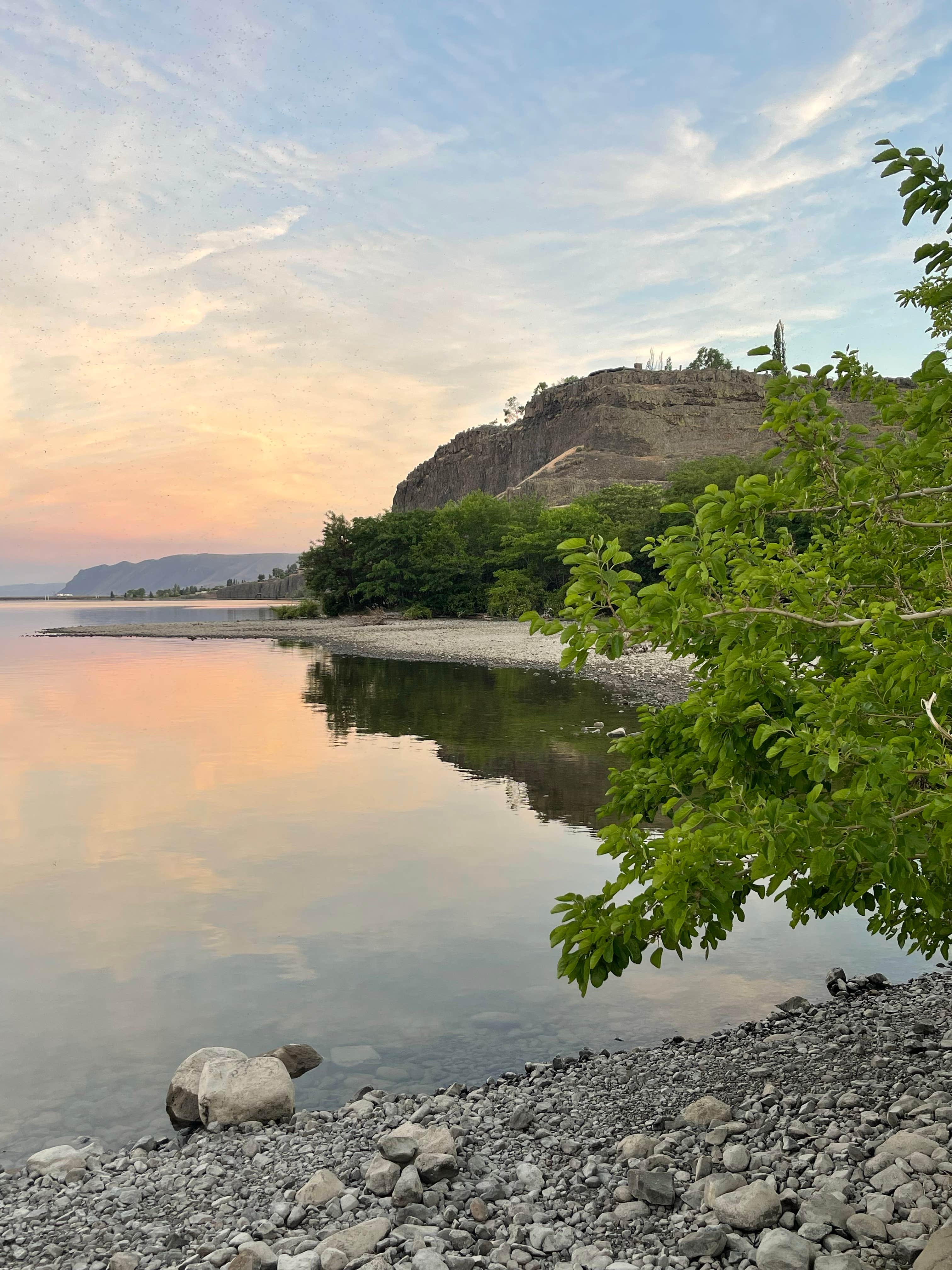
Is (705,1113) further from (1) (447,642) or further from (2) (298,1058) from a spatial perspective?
(1) (447,642)

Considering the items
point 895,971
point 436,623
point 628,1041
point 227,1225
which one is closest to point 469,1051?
point 628,1041

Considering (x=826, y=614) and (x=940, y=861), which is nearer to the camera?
(x=940, y=861)

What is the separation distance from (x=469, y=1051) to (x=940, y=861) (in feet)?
18.3

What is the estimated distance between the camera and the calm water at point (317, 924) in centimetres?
828

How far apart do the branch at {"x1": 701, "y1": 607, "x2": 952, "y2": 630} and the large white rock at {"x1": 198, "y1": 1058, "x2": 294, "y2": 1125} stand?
16.9 feet

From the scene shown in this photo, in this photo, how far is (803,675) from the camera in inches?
218

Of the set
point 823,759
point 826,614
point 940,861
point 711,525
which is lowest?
A: point 940,861

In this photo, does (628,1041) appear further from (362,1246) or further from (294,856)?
(294,856)

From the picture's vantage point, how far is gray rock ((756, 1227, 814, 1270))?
4367 mm

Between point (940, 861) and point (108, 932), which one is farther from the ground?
point (940, 861)

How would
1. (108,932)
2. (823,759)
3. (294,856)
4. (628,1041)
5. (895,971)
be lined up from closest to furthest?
(823,759), (628,1041), (895,971), (108,932), (294,856)

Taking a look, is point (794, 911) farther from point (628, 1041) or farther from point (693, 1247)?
point (628, 1041)

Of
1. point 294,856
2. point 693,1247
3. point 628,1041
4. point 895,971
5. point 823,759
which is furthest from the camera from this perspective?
point 294,856

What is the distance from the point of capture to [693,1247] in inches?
182
